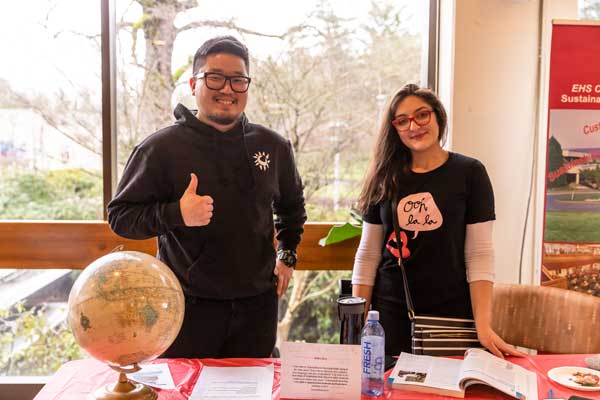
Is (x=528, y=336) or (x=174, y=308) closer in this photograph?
(x=174, y=308)

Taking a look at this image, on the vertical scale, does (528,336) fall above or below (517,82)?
below

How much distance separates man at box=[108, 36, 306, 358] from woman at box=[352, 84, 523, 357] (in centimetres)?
38

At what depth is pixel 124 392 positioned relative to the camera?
127 cm

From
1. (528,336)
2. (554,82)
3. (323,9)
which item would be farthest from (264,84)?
(528,336)

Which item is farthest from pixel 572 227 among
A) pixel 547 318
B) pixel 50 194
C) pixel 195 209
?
pixel 50 194

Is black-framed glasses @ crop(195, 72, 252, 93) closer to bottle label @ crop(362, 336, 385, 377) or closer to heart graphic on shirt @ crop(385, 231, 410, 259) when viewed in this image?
heart graphic on shirt @ crop(385, 231, 410, 259)

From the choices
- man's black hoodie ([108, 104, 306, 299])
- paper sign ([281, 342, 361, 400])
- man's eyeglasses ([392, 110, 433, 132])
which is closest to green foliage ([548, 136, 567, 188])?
man's eyeglasses ([392, 110, 433, 132])

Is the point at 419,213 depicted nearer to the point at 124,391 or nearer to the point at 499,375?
the point at 499,375

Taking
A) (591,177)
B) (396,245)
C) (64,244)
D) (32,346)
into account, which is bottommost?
(32,346)

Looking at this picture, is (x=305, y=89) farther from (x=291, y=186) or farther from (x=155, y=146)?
(x=155, y=146)

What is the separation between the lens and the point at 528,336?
1.96 m

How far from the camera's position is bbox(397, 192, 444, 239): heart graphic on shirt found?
69.7 inches

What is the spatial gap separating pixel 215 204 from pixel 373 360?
0.73 metres

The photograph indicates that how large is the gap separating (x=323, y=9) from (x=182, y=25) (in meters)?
0.72
